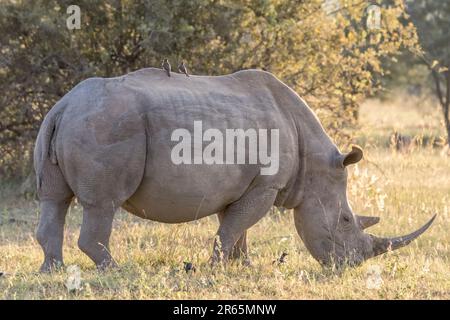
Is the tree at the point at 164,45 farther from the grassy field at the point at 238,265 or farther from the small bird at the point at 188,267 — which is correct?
the small bird at the point at 188,267

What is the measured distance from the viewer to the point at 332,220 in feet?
24.7

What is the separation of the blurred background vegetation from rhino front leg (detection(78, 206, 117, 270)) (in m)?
4.62

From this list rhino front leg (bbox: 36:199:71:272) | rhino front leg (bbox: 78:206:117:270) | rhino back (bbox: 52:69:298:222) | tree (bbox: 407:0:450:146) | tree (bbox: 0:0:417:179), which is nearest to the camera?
rhino back (bbox: 52:69:298:222)

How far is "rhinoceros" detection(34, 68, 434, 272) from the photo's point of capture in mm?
6695

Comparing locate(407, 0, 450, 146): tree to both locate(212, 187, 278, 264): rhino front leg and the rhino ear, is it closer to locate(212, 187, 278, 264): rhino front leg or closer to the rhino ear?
the rhino ear

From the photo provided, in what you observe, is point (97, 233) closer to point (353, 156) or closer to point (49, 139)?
point (49, 139)

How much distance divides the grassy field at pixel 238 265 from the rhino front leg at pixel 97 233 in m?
0.17

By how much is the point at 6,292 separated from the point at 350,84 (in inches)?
293

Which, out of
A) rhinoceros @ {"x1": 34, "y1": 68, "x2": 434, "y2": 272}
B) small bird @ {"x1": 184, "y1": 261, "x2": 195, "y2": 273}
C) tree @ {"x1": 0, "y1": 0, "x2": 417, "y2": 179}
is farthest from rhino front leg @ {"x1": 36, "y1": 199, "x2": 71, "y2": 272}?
tree @ {"x1": 0, "y1": 0, "x2": 417, "y2": 179}

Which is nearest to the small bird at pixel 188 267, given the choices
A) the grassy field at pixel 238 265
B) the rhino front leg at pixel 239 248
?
the grassy field at pixel 238 265

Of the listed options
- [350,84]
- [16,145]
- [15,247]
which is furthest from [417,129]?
[15,247]

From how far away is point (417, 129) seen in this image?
893 inches

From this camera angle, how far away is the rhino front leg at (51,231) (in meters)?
7.01

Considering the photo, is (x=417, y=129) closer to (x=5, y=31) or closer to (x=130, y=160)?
(x=5, y=31)
